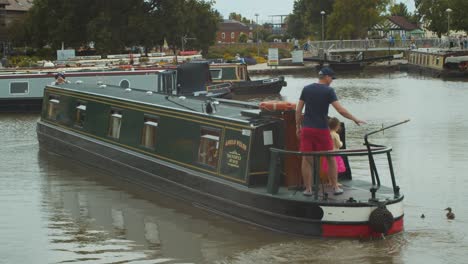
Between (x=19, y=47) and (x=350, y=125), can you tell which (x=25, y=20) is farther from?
(x=350, y=125)

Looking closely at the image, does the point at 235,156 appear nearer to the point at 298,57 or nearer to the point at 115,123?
the point at 115,123

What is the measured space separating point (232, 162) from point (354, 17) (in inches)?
2843

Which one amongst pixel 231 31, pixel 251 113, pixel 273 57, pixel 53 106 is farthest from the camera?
pixel 231 31

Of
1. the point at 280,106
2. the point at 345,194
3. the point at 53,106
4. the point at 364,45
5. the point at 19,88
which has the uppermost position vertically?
the point at 364,45

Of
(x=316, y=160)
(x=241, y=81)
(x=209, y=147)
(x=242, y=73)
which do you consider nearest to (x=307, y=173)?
(x=316, y=160)

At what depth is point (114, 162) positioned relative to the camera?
16.6m

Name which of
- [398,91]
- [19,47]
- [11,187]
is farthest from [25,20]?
[11,187]

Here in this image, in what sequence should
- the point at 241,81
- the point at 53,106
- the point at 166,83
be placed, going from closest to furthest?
1. the point at 53,106
2. the point at 166,83
3. the point at 241,81

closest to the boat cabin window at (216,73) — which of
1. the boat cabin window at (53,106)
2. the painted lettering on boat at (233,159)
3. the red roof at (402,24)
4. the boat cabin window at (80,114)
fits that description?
the boat cabin window at (53,106)

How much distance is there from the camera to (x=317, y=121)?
11.2 metres

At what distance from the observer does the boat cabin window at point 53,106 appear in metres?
20.2

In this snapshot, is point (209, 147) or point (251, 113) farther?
point (209, 147)

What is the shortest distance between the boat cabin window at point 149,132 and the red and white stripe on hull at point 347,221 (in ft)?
15.7

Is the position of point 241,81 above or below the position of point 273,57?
below
